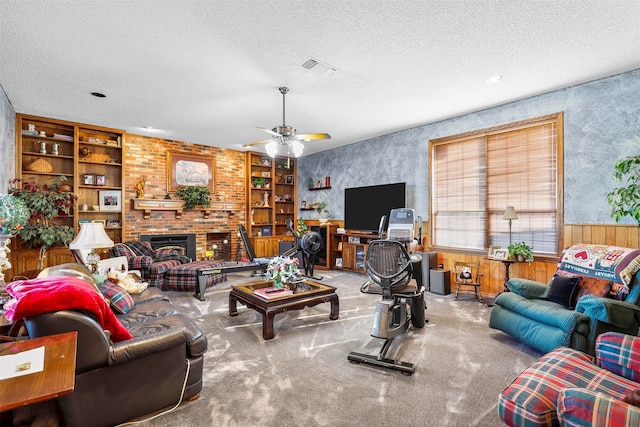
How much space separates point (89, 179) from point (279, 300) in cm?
466

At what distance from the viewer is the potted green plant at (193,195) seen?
6.43 meters

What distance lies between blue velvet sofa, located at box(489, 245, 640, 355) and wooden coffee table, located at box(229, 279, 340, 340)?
1754mm

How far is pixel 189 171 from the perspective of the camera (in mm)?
6672

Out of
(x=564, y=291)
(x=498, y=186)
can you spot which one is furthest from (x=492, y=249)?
(x=564, y=291)

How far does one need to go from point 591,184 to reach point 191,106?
17.4ft

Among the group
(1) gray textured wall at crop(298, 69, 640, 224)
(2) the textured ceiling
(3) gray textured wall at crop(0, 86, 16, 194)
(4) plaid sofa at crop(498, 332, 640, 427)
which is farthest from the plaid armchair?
(1) gray textured wall at crop(298, 69, 640, 224)

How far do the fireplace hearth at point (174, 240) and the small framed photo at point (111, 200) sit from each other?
72 centimetres

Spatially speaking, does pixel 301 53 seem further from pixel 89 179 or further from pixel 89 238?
pixel 89 179

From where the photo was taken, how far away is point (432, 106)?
14.4 ft

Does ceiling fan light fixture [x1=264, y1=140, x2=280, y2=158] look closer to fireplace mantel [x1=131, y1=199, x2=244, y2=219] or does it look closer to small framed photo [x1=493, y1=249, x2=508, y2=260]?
small framed photo [x1=493, y1=249, x2=508, y2=260]

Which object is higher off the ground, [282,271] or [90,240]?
[90,240]

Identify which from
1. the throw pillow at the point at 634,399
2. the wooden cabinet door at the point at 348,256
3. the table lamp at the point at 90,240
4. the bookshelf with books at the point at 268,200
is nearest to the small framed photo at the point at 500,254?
the wooden cabinet door at the point at 348,256

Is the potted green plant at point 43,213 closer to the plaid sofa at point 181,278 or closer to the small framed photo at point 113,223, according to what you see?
the small framed photo at point 113,223

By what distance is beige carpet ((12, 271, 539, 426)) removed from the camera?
6.21ft
